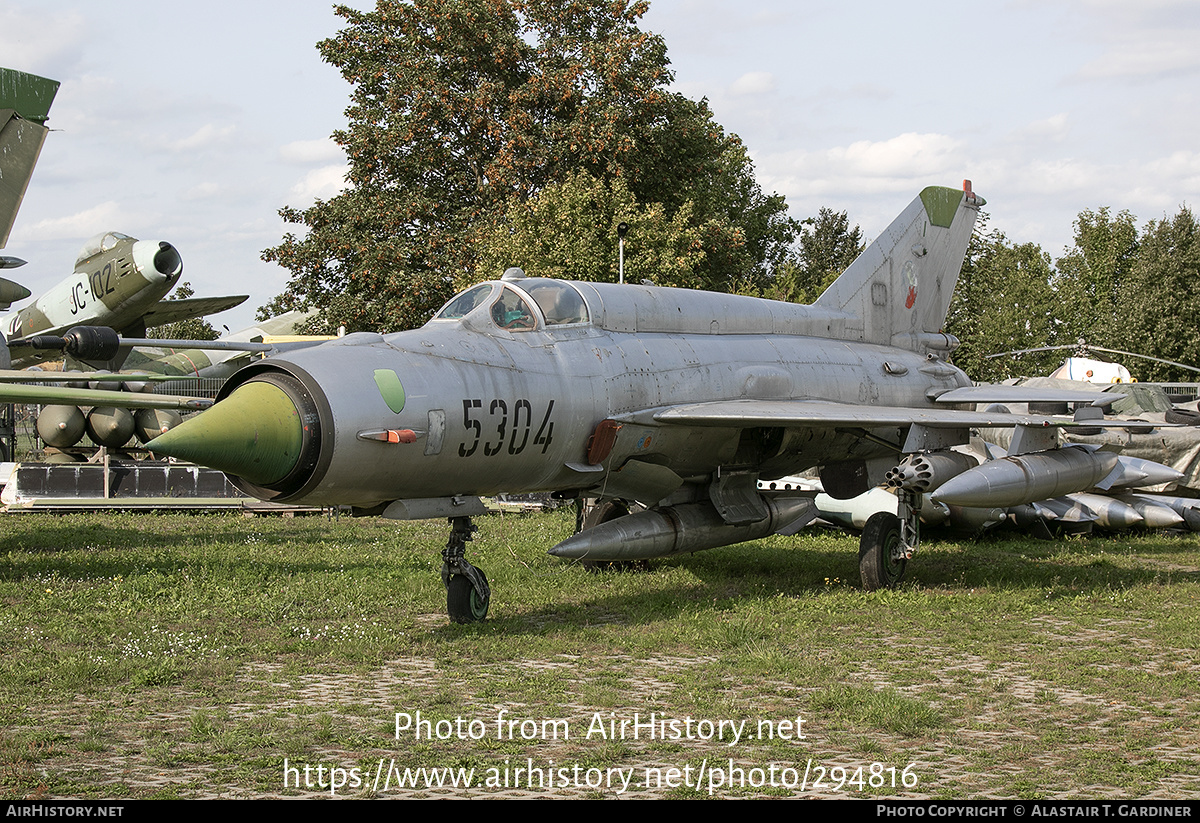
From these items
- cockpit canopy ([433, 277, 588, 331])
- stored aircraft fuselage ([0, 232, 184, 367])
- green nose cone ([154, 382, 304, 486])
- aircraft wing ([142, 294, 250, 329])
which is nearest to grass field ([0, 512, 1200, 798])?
green nose cone ([154, 382, 304, 486])

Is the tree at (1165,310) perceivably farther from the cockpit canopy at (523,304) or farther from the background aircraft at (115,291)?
the cockpit canopy at (523,304)

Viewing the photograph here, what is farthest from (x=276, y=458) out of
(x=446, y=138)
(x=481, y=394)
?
(x=446, y=138)

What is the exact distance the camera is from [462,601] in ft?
29.0

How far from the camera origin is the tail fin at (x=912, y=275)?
1323 cm

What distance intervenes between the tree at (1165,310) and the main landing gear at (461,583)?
1791 inches

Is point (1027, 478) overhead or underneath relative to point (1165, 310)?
underneath

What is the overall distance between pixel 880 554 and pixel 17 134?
437 inches

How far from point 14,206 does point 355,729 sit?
9.79 metres

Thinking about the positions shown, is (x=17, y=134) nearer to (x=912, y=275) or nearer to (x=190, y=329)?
(x=912, y=275)

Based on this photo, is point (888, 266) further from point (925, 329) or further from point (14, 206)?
point (14, 206)

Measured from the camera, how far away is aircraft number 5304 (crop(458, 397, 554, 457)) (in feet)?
26.5

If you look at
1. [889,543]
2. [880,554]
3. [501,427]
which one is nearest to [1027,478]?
[889,543]

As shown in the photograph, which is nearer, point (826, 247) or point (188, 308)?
point (188, 308)

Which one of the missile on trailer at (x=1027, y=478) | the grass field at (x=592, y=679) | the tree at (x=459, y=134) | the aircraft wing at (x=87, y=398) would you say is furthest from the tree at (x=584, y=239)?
the aircraft wing at (x=87, y=398)
